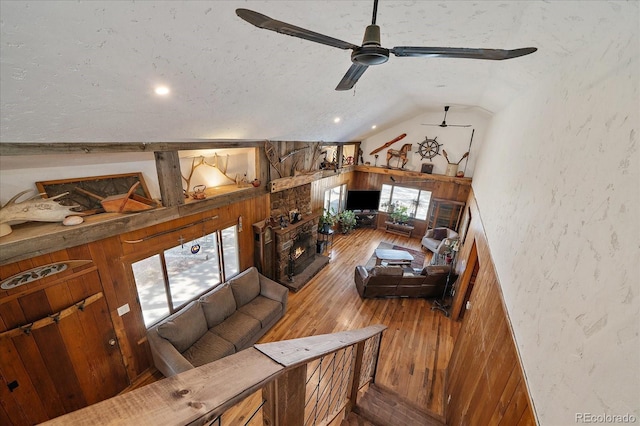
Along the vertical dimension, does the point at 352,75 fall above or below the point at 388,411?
above

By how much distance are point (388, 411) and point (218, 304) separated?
2971 millimetres

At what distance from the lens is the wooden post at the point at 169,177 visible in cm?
350

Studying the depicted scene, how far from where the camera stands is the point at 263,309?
460 cm

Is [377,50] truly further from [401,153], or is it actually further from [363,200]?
[363,200]

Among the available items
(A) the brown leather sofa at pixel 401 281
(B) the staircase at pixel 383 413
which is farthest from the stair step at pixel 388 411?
(A) the brown leather sofa at pixel 401 281

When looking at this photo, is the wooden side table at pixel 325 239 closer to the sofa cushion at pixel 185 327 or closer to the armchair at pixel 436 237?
the armchair at pixel 436 237

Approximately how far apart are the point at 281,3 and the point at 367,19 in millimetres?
736

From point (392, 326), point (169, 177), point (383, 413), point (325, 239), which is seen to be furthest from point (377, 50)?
point (325, 239)

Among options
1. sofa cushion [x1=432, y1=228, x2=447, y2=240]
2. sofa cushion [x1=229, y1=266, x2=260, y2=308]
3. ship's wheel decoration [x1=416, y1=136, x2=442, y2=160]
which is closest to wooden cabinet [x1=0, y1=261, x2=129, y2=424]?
sofa cushion [x1=229, y1=266, x2=260, y2=308]

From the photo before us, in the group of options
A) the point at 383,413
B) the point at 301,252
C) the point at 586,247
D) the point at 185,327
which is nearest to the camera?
the point at 586,247

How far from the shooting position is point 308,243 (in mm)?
6805

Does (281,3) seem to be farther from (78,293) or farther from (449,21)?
(78,293)

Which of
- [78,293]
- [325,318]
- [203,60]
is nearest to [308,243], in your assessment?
[325,318]

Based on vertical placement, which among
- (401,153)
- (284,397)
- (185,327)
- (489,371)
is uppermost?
(401,153)
